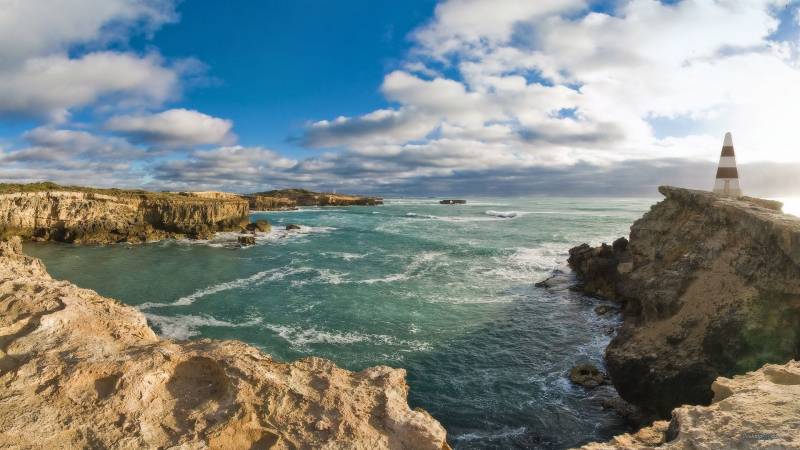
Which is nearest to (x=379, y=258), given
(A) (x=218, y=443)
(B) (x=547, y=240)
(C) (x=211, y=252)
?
(C) (x=211, y=252)

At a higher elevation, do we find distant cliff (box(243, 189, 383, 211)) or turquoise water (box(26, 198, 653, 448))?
distant cliff (box(243, 189, 383, 211))

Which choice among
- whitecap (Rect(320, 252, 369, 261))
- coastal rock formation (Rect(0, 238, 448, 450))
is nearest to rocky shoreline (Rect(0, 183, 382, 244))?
whitecap (Rect(320, 252, 369, 261))

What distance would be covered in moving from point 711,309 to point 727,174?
31.3ft

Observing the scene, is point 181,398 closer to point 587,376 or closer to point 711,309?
point 587,376

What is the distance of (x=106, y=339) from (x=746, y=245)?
50.3 feet

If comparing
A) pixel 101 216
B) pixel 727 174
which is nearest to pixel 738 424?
pixel 727 174

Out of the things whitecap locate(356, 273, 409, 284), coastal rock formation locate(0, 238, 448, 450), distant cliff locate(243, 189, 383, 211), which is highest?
distant cliff locate(243, 189, 383, 211)

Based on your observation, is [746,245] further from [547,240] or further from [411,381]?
[547,240]

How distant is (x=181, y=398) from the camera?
17.4 feet

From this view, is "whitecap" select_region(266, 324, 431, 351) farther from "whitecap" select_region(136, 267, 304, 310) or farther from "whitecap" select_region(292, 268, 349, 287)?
"whitecap" select_region(292, 268, 349, 287)

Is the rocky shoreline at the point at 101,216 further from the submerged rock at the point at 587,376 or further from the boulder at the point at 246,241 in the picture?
the submerged rock at the point at 587,376

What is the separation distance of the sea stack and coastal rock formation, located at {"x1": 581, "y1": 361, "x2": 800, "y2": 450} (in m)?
14.5

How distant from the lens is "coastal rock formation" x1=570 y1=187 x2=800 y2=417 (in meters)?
9.72

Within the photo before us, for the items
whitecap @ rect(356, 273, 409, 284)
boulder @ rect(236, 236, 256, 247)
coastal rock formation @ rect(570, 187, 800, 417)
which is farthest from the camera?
boulder @ rect(236, 236, 256, 247)
